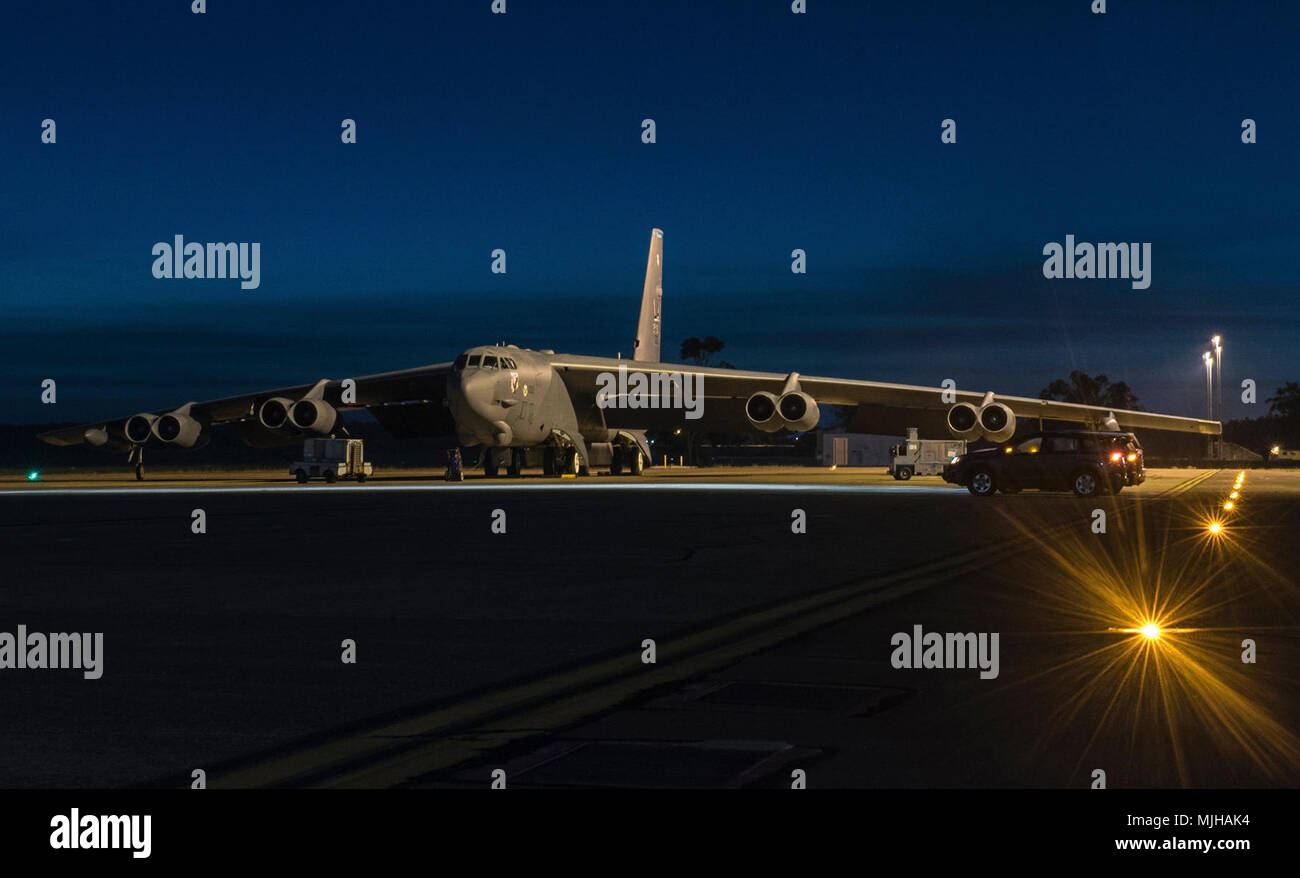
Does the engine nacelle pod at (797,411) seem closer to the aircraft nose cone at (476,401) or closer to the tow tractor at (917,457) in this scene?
the aircraft nose cone at (476,401)

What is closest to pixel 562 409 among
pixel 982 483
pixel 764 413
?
pixel 764 413

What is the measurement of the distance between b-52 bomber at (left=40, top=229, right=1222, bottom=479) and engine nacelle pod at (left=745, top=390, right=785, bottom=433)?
1.8 inches

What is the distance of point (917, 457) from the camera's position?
5912 centimetres

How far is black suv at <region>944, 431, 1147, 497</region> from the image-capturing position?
3400 cm

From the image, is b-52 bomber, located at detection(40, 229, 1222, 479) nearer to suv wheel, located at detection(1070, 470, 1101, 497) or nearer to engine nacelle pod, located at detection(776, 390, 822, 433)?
engine nacelle pod, located at detection(776, 390, 822, 433)

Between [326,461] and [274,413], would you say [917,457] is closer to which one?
[326,461]

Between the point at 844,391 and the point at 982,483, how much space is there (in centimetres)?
1288

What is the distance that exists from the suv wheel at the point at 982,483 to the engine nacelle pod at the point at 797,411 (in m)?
8.59

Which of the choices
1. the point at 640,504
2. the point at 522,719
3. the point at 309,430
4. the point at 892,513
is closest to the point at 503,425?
the point at 309,430

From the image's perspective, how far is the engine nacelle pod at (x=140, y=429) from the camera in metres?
47.9

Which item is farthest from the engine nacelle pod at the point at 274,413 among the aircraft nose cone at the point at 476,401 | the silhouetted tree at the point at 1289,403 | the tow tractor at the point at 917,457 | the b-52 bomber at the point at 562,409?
the silhouetted tree at the point at 1289,403

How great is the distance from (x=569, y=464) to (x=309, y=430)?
9898 mm

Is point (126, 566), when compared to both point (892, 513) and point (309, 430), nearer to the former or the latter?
point (892, 513)
